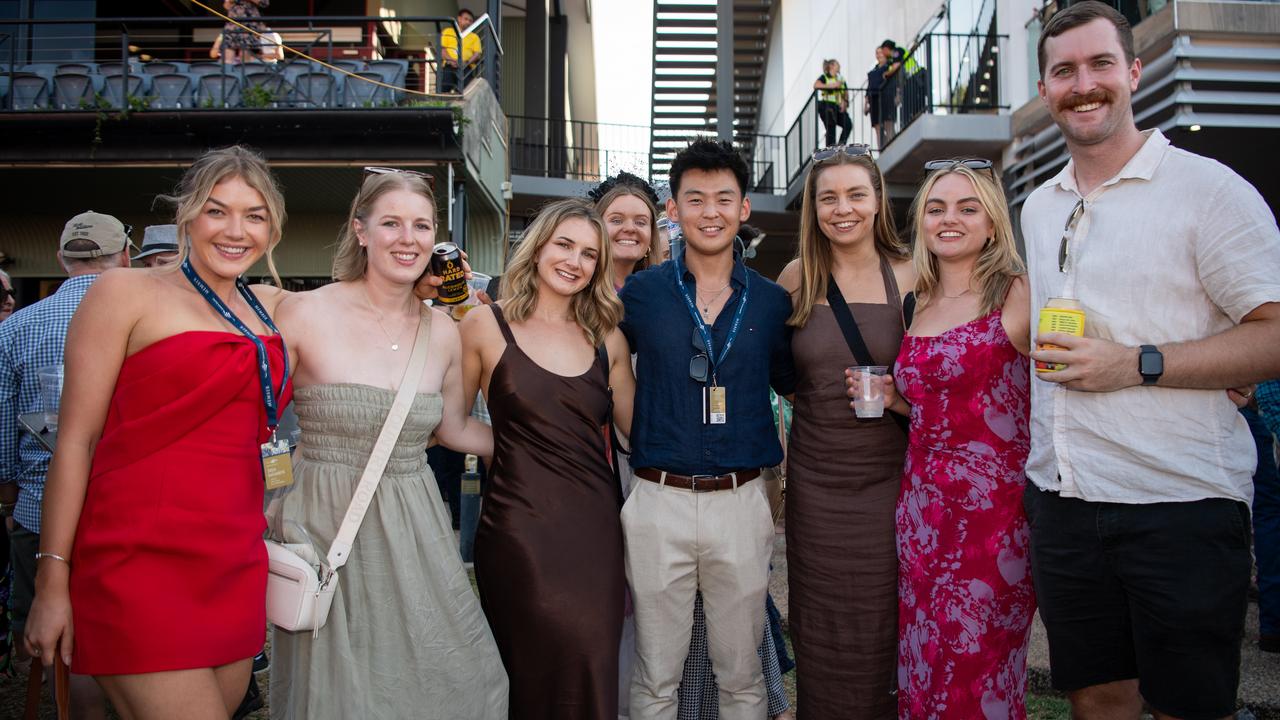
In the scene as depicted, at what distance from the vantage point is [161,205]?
499 inches

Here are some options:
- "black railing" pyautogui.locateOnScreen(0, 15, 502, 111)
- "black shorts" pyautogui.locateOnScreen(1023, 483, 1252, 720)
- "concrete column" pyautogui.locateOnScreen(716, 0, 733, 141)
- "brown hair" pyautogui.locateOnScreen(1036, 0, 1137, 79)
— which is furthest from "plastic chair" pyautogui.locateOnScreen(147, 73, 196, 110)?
"black shorts" pyautogui.locateOnScreen(1023, 483, 1252, 720)

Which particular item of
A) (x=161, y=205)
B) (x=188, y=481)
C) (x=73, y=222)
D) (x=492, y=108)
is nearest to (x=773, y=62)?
(x=492, y=108)

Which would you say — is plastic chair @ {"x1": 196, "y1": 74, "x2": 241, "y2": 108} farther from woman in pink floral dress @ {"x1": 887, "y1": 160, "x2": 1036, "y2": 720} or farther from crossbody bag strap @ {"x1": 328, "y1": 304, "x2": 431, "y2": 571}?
woman in pink floral dress @ {"x1": 887, "y1": 160, "x2": 1036, "y2": 720}

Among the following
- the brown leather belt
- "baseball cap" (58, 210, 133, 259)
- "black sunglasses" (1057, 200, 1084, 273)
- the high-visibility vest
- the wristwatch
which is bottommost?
the brown leather belt

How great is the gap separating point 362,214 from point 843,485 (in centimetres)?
206

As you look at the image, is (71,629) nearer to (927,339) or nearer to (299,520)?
(299,520)

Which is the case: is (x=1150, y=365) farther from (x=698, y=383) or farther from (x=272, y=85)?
(x=272, y=85)

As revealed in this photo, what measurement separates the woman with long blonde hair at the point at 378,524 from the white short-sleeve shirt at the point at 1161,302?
197 centimetres

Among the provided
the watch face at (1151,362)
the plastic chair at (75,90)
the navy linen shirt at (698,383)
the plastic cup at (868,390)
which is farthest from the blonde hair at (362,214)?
the plastic chair at (75,90)

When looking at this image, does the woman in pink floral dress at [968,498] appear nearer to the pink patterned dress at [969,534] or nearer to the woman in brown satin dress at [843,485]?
the pink patterned dress at [969,534]

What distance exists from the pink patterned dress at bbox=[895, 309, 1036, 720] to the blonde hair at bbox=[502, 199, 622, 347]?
1207mm

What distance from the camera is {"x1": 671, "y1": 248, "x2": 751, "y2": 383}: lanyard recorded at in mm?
3268

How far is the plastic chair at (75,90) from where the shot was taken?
37.7 feet

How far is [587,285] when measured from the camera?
11.2 ft
